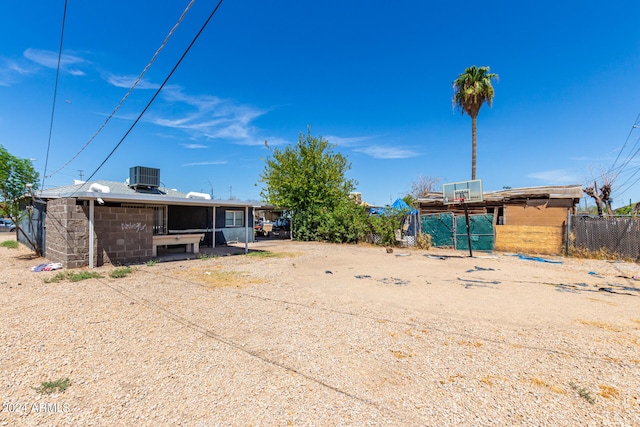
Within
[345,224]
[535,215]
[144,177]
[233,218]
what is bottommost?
[345,224]

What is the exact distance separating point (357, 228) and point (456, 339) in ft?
40.2

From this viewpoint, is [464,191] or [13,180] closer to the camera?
[13,180]

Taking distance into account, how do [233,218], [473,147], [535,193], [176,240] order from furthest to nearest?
[473,147], [233,218], [535,193], [176,240]

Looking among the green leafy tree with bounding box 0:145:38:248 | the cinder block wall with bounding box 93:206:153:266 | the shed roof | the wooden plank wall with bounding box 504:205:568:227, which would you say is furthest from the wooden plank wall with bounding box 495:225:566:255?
the green leafy tree with bounding box 0:145:38:248

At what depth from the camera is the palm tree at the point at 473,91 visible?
16.9 metres

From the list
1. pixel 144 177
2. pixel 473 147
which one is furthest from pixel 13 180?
pixel 473 147

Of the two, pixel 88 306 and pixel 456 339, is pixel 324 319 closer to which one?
pixel 456 339

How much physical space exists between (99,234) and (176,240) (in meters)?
3.04

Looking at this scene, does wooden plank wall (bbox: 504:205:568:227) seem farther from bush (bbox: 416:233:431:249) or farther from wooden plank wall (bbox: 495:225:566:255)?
bush (bbox: 416:233:431:249)

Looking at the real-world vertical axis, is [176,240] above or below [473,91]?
below

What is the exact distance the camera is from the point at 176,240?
11930mm

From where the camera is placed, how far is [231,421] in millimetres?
2283

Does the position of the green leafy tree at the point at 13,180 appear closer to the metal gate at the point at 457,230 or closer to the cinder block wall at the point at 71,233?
the cinder block wall at the point at 71,233

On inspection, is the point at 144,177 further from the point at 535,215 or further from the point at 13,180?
the point at 535,215
